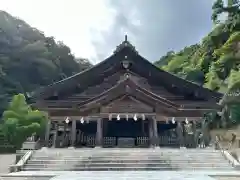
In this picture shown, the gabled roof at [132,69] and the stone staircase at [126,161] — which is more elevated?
the gabled roof at [132,69]

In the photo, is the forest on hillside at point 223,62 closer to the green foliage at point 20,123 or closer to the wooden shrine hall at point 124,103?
the wooden shrine hall at point 124,103

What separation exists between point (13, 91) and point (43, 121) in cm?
1667

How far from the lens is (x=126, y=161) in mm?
13258

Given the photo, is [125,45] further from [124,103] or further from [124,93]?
[124,103]

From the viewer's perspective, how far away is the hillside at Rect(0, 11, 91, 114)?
49750 millimetres

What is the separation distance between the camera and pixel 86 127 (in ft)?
70.6

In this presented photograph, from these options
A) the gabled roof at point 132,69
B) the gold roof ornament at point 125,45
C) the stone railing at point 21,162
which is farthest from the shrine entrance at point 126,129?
the stone railing at point 21,162

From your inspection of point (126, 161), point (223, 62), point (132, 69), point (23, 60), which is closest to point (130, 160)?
point (126, 161)

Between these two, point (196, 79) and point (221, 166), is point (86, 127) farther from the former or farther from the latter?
point (196, 79)

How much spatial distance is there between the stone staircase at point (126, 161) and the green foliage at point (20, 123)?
12.9m

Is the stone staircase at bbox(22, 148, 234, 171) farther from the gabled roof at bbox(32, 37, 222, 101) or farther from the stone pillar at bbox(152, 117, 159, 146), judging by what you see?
the gabled roof at bbox(32, 37, 222, 101)

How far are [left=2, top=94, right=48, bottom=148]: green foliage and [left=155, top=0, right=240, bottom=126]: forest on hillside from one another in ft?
66.4

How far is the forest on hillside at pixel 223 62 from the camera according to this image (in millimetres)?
31266

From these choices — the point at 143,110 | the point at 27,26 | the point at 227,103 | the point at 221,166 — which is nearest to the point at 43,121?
the point at 143,110
